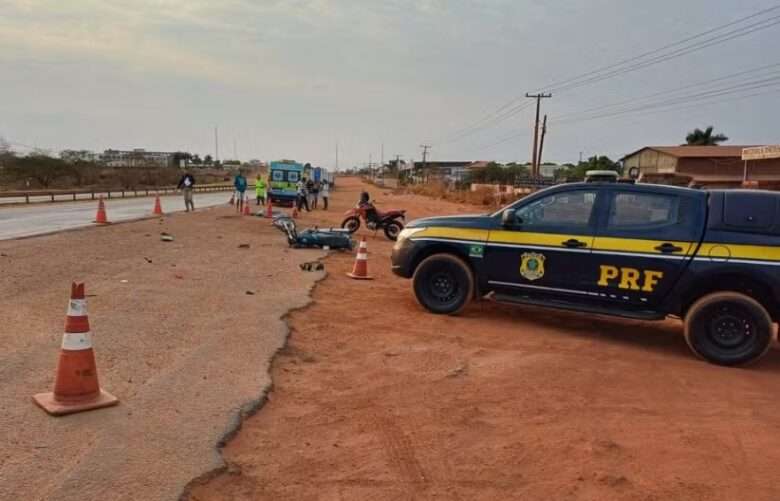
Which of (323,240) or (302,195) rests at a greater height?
(302,195)

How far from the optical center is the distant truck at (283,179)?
3222cm

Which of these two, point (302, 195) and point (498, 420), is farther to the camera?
point (302, 195)

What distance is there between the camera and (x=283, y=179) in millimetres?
32312

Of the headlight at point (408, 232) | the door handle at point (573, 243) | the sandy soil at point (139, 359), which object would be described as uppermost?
the door handle at point (573, 243)

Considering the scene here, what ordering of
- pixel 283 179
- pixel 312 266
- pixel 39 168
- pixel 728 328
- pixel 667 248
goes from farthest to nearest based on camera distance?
pixel 39 168 → pixel 283 179 → pixel 312 266 → pixel 667 248 → pixel 728 328

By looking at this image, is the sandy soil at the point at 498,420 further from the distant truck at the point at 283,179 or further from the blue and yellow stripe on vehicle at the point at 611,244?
the distant truck at the point at 283,179

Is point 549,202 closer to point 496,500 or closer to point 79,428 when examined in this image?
point 496,500

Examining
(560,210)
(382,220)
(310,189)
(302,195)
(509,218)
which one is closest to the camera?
(560,210)

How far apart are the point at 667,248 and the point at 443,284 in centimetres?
277

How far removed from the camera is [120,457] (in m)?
3.63

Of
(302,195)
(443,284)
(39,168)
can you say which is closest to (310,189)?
(302,195)

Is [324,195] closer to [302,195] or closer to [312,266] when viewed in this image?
[302,195]

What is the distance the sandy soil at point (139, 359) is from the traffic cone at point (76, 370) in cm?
11

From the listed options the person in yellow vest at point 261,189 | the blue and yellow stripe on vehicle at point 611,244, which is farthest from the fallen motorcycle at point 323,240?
the person in yellow vest at point 261,189
